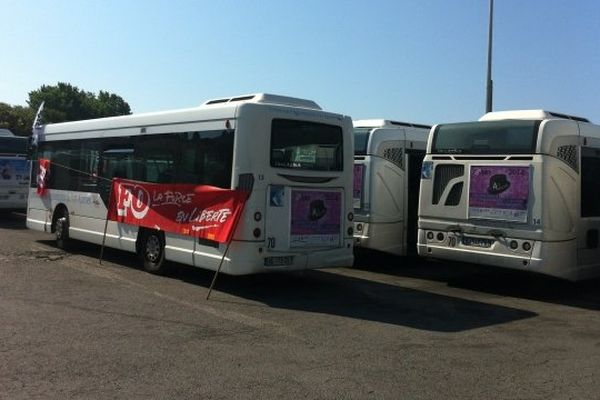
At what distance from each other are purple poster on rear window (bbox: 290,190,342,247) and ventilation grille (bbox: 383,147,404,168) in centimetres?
280

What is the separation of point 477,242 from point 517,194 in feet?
3.54

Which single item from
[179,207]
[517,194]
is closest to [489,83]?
[517,194]

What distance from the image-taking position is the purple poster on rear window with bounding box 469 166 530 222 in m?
9.94

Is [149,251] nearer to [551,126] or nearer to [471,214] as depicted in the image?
[471,214]

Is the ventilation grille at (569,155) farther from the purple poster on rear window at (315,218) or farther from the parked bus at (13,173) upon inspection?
the parked bus at (13,173)

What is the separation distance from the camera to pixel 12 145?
814 inches

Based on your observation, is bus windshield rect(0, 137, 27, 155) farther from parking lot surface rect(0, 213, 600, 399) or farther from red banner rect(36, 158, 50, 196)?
parking lot surface rect(0, 213, 600, 399)

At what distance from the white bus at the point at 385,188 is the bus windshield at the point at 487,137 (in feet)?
5.30

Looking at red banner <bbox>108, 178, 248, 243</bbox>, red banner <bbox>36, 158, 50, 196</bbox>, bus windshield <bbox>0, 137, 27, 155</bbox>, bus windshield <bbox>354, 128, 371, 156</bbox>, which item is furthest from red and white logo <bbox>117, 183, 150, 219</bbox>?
bus windshield <bbox>0, 137, 27, 155</bbox>

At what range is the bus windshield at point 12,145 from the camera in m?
20.5

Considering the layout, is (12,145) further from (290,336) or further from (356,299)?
(290,336)

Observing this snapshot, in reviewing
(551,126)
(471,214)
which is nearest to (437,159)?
(471,214)

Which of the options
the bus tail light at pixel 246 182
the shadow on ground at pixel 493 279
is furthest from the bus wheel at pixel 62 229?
the shadow on ground at pixel 493 279

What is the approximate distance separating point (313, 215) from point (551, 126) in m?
3.96
